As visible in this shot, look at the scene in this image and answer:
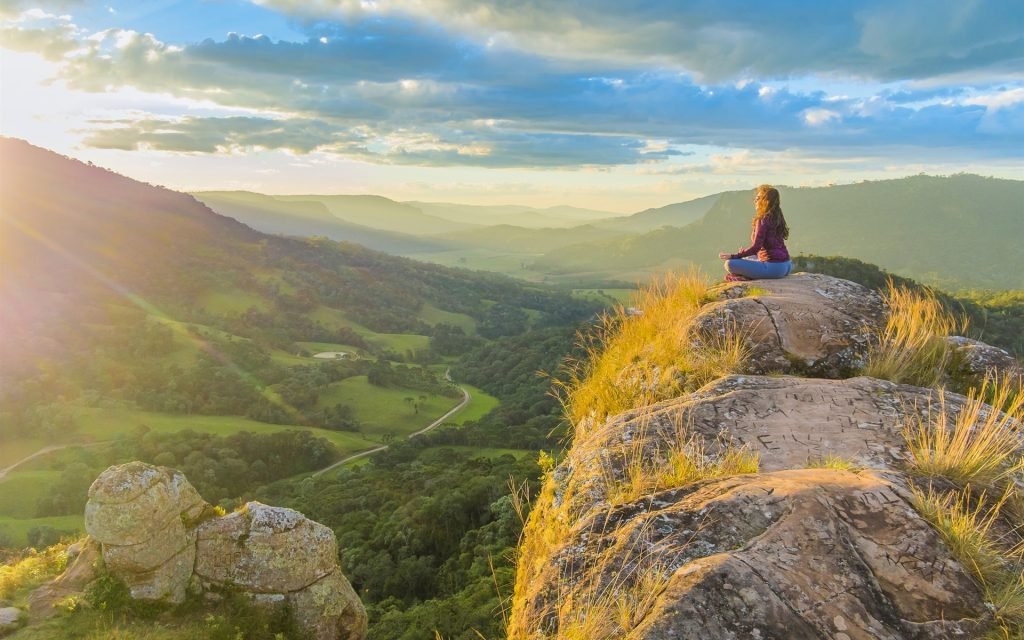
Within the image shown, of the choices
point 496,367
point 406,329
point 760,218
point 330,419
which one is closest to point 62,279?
point 406,329

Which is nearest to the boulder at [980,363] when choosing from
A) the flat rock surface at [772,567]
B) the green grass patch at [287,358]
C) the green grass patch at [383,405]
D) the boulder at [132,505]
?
the flat rock surface at [772,567]

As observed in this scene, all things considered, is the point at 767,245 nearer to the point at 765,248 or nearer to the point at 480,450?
the point at 765,248

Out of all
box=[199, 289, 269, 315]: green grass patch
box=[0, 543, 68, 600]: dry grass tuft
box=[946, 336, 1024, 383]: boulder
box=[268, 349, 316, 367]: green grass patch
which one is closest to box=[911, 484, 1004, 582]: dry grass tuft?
box=[946, 336, 1024, 383]: boulder

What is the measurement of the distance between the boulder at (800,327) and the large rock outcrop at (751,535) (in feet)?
4.69

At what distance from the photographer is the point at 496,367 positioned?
142 m

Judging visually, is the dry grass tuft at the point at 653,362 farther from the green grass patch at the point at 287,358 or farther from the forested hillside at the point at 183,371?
the green grass patch at the point at 287,358

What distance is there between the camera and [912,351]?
821cm

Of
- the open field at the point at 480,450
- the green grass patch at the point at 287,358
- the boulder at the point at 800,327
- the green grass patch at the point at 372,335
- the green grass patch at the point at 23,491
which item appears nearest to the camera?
the boulder at the point at 800,327

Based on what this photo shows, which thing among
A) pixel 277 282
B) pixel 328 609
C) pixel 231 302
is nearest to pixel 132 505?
pixel 328 609

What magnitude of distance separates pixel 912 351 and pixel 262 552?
1966 centimetres

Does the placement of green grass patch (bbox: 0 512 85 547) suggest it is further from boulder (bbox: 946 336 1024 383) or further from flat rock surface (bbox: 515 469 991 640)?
boulder (bbox: 946 336 1024 383)

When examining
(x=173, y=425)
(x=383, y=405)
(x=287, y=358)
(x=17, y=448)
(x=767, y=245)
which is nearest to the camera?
(x=767, y=245)

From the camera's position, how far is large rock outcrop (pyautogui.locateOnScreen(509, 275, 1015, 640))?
3432 millimetres

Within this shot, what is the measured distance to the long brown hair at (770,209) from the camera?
37.6ft
